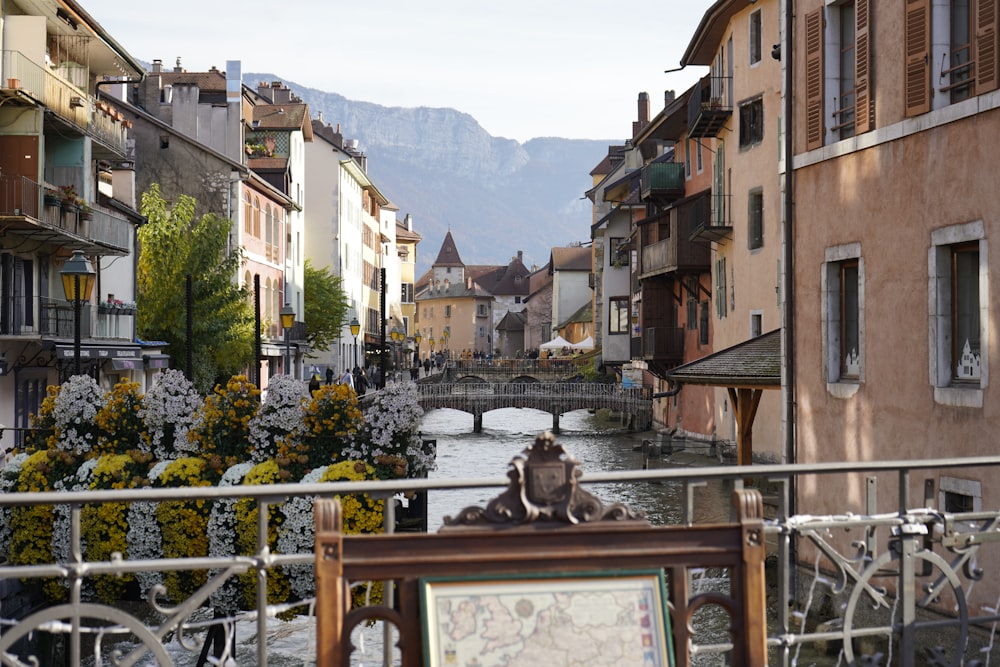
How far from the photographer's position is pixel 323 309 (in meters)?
61.2

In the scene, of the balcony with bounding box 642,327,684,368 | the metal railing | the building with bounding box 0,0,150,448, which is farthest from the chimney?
the metal railing

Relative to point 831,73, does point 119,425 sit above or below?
below

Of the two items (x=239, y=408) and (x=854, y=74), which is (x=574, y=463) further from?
(x=854, y=74)

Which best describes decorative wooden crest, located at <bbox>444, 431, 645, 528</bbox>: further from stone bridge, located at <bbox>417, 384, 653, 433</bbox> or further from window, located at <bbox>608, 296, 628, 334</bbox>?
stone bridge, located at <bbox>417, 384, 653, 433</bbox>

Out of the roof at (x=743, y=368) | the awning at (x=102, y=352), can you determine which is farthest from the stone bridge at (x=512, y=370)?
the roof at (x=743, y=368)

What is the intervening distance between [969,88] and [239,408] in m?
7.87

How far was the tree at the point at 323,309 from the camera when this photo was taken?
6078 cm

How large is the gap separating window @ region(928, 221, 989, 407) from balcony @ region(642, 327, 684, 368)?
33080 millimetres

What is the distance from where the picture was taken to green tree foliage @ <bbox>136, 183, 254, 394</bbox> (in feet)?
128

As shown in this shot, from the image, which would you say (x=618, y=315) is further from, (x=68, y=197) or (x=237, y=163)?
(x=68, y=197)

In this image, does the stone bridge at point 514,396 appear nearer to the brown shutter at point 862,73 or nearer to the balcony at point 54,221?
the balcony at point 54,221

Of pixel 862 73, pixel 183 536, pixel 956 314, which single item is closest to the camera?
pixel 183 536

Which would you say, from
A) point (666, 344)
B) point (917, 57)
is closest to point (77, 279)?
point (917, 57)

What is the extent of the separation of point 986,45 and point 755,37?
2273cm
